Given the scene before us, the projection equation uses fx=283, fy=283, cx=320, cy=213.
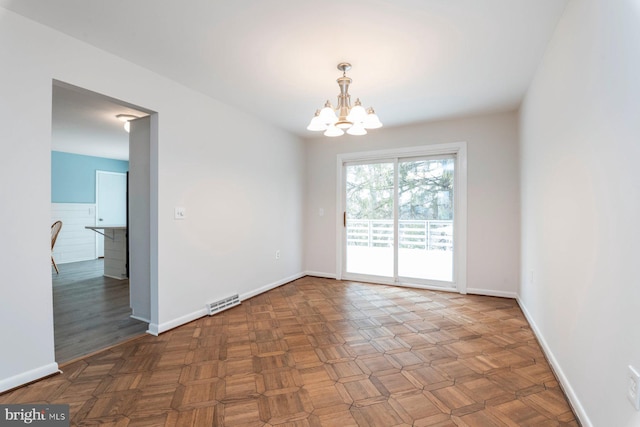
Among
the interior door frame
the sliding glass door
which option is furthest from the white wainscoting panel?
the interior door frame

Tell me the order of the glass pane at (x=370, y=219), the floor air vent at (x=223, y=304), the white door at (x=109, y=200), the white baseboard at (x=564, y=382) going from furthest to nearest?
the white door at (x=109, y=200) < the glass pane at (x=370, y=219) < the floor air vent at (x=223, y=304) < the white baseboard at (x=564, y=382)

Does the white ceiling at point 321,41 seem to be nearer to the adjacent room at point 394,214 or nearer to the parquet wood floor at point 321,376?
the adjacent room at point 394,214

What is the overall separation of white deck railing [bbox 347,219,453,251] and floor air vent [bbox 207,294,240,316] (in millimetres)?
1969

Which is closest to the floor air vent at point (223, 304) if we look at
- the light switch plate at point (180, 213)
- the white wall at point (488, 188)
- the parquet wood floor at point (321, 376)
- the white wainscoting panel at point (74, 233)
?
the parquet wood floor at point (321, 376)

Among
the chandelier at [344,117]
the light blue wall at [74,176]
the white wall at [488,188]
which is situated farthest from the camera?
the light blue wall at [74,176]

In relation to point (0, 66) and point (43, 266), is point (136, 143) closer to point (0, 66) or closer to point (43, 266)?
point (0, 66)

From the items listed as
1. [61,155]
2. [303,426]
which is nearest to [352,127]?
[303,426]

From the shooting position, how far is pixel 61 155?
19.2ft

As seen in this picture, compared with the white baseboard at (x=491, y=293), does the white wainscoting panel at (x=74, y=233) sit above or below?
above

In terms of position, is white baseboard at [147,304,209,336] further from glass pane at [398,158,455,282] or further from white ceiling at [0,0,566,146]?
glass pane at [398,158,455,282]

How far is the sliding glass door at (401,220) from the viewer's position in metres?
3.92

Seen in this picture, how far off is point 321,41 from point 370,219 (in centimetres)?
281

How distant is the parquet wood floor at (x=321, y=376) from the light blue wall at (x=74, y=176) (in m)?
5.41

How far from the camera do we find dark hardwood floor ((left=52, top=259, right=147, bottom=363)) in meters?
2.35
